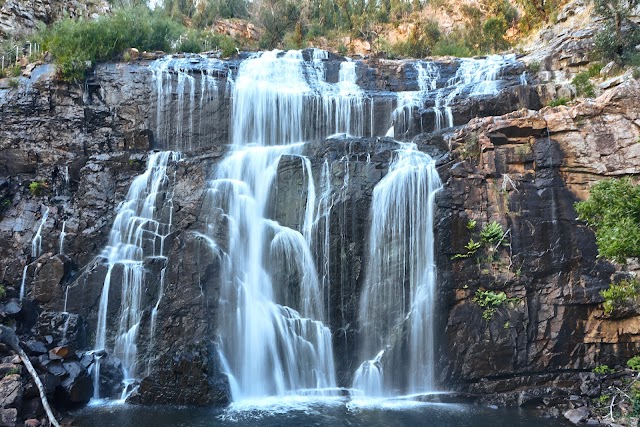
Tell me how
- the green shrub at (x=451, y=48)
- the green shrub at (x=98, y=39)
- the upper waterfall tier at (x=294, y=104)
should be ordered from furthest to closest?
the green shrub at (x=451, y=48)
the green shrub at (x=98, y=39)
the upper waterfall tier at (x=294, y=104)

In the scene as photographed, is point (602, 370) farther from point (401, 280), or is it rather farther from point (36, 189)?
point (36, 189)

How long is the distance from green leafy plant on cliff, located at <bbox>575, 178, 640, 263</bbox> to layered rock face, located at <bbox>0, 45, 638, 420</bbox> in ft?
14.1

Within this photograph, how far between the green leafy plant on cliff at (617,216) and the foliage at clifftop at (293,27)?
16.5 metres

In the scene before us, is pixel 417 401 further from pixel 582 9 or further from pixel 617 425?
pixel 582 9

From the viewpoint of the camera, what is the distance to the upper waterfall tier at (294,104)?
20.3 meters

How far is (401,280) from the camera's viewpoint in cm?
1525

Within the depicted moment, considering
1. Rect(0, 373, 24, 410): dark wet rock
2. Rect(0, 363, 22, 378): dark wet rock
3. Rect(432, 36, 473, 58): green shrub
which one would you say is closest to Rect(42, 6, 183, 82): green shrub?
Rect(0, 363, 22, 378): dark wet rock

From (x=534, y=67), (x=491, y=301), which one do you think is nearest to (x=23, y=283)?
(x=491, y=301)

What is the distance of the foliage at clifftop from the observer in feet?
74.3

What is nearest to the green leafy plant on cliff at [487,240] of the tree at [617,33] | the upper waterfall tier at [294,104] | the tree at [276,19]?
the upper waterfall tier at [294,104]

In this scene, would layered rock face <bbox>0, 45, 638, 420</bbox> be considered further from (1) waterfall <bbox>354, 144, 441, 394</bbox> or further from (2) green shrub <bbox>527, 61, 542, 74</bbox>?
(2) green shrub <bbox>527, 61, 542, 74</bbox>

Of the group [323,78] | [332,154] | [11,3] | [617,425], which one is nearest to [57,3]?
[11,3]

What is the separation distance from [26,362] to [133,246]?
477 centimetres

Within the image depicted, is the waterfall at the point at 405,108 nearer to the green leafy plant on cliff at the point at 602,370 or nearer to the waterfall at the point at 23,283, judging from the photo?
the green leafy plant on cliff at the point at 602,370
